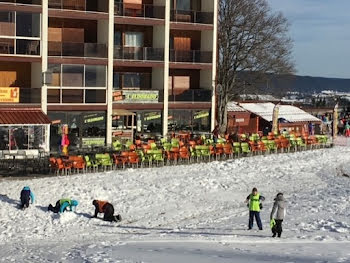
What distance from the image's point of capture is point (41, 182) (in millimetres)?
29734

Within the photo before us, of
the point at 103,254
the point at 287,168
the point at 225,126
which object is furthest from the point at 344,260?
the point at 225,126

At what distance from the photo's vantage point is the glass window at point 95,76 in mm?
42062

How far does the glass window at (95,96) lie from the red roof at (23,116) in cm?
378

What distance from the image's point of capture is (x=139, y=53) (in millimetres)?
44781

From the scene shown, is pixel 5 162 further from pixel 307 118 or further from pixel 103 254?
pixel 307 118

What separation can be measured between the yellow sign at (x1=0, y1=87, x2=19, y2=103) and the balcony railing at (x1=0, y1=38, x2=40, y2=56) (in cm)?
216

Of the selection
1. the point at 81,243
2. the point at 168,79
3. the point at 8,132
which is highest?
the point at 168,79

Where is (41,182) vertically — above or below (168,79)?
below

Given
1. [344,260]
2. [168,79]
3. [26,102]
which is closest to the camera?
[344,260]

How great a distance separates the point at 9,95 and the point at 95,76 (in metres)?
6.18

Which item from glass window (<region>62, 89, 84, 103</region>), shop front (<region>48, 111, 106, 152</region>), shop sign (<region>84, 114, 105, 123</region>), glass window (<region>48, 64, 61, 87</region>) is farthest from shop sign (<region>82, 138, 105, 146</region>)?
glass window (<region>48, 64, 61, 87</region>)

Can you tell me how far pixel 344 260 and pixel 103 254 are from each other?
246 inches

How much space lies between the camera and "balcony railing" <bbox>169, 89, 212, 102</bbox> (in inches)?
1870

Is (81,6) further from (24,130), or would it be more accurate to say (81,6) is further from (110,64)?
(24,130)
